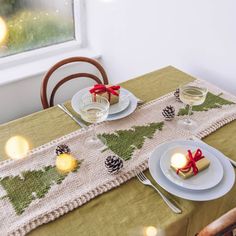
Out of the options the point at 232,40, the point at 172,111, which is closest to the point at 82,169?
the point at 172,111

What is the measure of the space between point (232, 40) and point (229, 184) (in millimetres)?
615

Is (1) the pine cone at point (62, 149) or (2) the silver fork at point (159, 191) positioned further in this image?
(1) the pine cone at point (62, 149)

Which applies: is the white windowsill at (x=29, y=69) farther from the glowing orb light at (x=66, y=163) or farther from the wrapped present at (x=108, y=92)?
the glowing orb light at (x=66, y=163)

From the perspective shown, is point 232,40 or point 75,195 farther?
point 232,40

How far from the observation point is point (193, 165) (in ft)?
2.61

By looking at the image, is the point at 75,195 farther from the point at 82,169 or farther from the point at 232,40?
the point at 232,40

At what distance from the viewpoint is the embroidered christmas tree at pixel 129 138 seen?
896 mm

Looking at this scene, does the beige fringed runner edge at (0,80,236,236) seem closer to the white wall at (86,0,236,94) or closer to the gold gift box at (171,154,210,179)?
the gold gift box at (171,154,210,179)

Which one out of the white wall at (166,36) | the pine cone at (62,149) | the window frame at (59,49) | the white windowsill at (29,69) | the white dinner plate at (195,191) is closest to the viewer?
the white dinner plate at (195,191)

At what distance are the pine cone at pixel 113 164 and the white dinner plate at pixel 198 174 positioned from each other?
4.2 inches

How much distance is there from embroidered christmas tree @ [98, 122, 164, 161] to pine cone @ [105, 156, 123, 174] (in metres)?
0.06

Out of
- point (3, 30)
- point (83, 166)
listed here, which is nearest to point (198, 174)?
point (83, 166)

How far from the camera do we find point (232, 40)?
117cm

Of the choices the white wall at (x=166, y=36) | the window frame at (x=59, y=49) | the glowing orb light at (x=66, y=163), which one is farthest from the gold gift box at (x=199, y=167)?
the window frame at (x=59, y=49)
